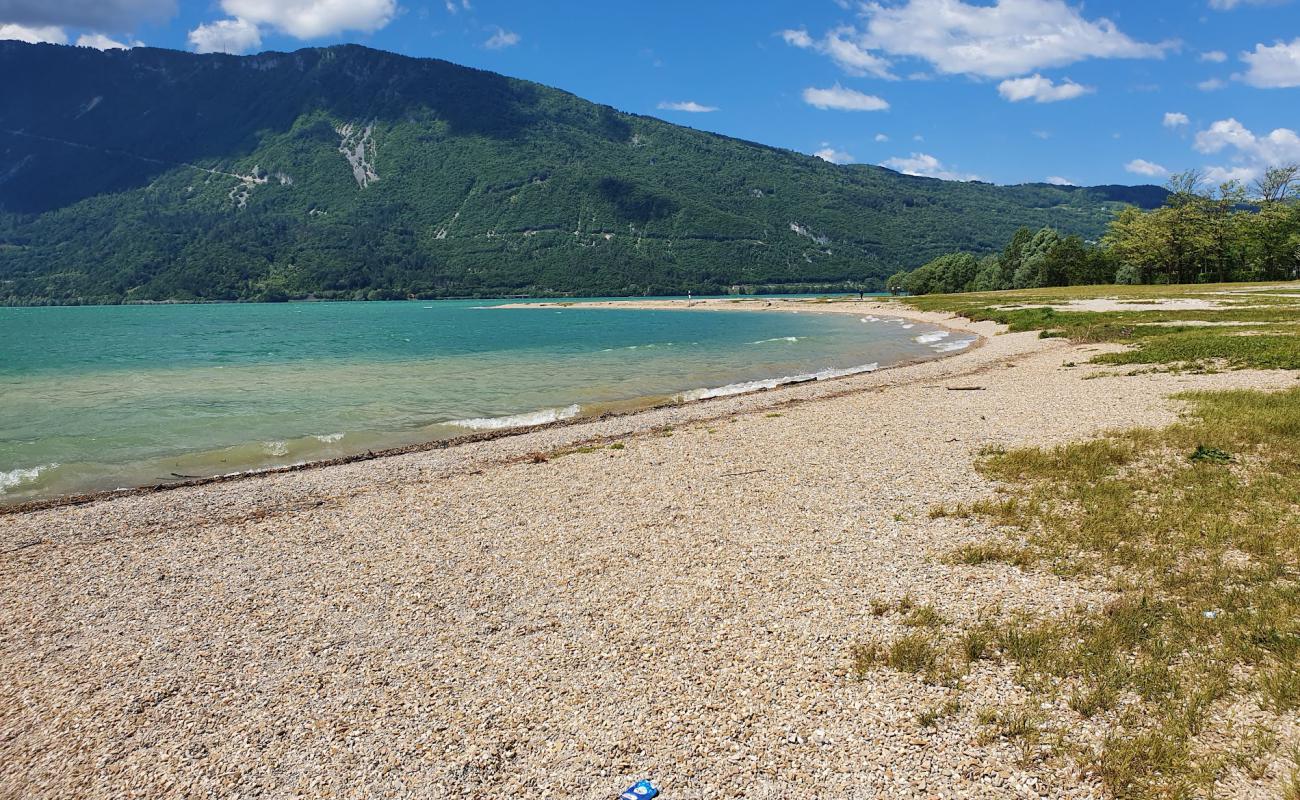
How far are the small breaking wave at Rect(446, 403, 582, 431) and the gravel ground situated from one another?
25.8 feet

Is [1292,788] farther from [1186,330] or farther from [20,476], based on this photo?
[1186,330]

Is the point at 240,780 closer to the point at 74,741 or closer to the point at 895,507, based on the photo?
the point at 74,741

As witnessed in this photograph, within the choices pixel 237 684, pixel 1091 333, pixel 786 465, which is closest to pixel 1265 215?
pixel 1091 333

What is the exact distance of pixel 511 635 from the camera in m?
7.59

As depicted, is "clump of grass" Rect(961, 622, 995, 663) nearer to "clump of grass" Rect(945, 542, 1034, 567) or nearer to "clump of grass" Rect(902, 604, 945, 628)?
"clump of grass" Rect(902, 604, 945, 628)

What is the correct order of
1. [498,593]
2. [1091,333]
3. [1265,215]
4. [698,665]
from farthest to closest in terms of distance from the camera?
[1265,215], [1091,333], [498,593], [698,665]

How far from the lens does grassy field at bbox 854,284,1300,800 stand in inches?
196

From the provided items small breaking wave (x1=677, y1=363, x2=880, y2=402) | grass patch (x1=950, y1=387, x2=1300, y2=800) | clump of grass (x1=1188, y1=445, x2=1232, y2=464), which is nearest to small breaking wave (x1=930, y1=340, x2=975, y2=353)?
small breaking wave (x1=677, y1=363, x2=880, y2=402)

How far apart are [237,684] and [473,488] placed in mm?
7414

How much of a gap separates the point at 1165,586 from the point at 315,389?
33882mm

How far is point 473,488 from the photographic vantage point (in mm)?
14266

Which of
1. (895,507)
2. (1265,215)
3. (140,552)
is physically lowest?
(140,552)

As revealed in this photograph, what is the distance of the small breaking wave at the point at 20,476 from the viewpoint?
16.5 meters

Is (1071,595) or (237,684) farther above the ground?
(1071,595)
